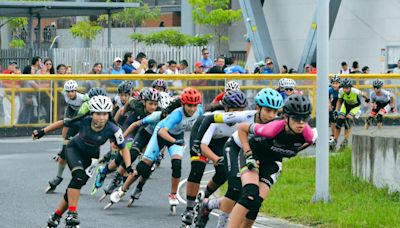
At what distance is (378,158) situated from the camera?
1712cm

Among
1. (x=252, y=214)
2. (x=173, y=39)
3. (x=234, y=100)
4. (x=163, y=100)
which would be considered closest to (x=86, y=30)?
(x=173, y=39)

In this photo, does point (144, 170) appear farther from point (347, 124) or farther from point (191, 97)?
point (347, 124)

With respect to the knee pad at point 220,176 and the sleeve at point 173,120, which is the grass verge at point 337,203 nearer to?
the knee pad at point 220,176

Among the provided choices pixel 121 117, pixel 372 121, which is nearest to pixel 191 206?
pixel 121 117

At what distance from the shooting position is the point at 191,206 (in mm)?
14344

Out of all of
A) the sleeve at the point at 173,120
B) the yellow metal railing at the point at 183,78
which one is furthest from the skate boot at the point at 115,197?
the yellow metal railing at the point at 183,78

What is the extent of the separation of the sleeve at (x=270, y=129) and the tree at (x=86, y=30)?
5437 cm

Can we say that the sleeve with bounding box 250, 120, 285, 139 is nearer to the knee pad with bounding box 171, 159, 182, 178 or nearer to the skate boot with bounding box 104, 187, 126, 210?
the knee pad with bounding box 171, 159, 182, 178

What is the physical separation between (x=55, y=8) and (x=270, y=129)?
2679 cm

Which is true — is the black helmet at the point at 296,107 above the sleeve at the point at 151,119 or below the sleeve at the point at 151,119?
above

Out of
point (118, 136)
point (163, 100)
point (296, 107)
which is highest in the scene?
point (296, 107)

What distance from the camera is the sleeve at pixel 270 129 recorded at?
11.6m

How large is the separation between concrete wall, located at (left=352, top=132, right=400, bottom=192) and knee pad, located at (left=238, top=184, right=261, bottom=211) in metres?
5.23

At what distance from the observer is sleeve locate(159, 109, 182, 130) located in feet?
51.5
